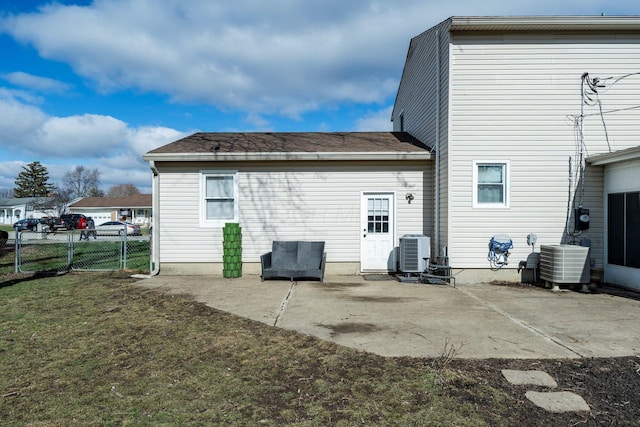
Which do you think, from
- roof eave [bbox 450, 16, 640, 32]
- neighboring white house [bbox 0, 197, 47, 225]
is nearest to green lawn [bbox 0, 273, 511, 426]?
roof eave [bbox 450, 16, 640, 32]

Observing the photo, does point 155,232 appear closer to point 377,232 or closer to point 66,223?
point 377,232

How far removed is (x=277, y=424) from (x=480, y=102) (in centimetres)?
813

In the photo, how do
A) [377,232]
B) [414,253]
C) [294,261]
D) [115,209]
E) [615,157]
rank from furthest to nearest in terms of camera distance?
[115,209], [377,232], [294,261], [414,253], [615,157]

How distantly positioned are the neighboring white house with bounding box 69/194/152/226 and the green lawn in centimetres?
5319

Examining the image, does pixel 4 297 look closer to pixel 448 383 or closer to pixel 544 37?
pixel 448 383

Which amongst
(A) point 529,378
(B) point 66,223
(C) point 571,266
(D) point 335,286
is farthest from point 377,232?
(B) point 66,223

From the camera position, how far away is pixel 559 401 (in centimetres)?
312

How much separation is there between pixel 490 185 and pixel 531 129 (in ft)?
5.12

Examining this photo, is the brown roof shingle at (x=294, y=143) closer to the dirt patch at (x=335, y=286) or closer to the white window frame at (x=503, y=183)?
the white window frame at (x=503, y=183)

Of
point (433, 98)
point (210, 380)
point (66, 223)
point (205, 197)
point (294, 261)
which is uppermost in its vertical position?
point (433, 98)

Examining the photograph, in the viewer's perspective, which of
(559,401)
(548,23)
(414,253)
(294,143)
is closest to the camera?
(559,401)

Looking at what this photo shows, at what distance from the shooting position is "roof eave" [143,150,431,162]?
9.50 m

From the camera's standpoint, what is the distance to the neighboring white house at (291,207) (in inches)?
384

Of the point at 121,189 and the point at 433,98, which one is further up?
the point at 121,189
